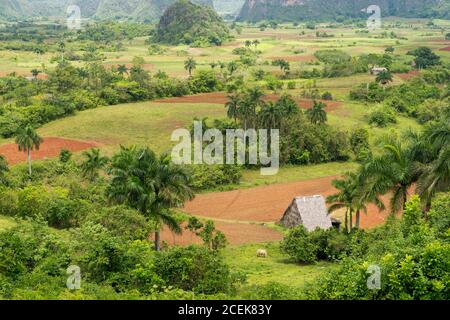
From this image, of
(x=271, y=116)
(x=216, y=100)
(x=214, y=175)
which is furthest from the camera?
(x=216, y=100)

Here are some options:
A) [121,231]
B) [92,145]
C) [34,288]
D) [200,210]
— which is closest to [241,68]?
[92,145]

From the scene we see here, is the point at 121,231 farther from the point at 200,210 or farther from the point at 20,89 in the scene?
the point at 20,89

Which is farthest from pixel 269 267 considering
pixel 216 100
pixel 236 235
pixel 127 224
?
pixel 216 100

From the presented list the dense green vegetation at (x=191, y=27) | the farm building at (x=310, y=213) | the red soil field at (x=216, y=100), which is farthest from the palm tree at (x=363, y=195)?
the dense green vegetation at (x=191, y=27)

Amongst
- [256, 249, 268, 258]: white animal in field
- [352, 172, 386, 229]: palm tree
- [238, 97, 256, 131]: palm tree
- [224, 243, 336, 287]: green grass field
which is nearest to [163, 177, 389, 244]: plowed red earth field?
[224, 243, 336, 287]: green grass field

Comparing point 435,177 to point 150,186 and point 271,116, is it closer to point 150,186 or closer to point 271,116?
point 150,186

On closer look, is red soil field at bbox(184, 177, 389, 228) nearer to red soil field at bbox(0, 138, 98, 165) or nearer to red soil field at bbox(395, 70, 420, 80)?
red soil field at bbox(0, 138, 98, 165)
